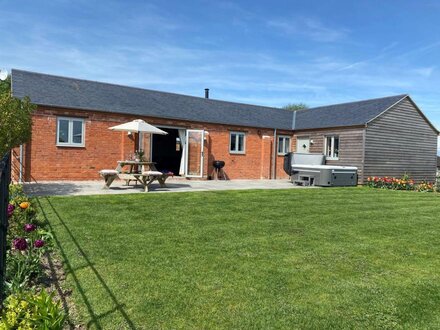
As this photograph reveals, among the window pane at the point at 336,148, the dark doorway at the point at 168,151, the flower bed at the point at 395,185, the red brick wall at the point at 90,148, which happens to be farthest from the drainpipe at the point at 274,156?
the dark doorway at the point at 168,151

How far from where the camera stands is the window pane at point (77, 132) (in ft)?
48.7

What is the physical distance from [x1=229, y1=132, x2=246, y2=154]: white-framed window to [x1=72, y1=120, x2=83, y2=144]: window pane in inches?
308

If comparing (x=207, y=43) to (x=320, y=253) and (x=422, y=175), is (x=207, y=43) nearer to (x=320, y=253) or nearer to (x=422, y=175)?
(x=422, y=175)

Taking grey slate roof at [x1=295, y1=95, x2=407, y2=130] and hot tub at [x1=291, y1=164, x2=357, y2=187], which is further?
grey slate roof at [x1=295, y1=95, x2=407, y2=130]

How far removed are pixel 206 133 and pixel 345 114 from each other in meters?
8.09

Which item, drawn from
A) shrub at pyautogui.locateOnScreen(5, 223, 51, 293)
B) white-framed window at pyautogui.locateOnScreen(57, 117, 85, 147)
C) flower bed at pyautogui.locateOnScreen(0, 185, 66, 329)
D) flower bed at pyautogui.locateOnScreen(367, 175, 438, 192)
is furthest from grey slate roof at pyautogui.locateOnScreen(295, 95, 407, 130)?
shrub at pyautogui.locateOnScreen(5, 223, 51, 293)

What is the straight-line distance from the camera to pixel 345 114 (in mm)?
20250

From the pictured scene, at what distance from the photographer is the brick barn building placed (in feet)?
47.5

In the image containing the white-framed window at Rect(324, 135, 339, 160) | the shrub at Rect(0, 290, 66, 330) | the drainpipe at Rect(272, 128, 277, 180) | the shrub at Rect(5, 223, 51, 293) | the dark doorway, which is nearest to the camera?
the shrub at Rect(0, 290, 66, 330)

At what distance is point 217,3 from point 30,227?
1322 cm

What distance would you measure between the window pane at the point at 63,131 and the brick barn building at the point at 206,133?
0.12 ft

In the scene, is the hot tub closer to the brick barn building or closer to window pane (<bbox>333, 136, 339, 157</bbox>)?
the brick barn building

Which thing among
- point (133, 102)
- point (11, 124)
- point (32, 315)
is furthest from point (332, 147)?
point (32, 315)

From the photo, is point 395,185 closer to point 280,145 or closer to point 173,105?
point 280,145
